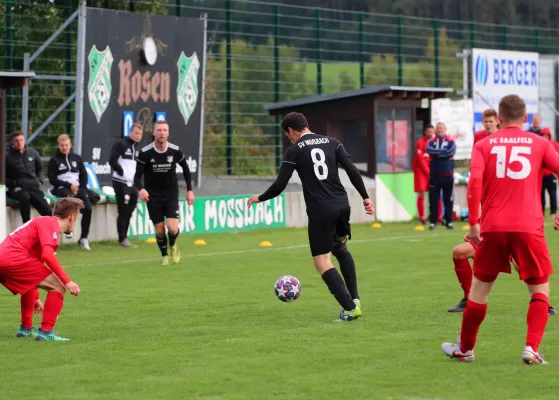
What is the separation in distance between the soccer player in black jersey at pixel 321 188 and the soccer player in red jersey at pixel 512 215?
8.84ft

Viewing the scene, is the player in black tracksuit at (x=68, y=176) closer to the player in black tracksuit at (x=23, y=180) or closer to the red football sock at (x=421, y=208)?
the player in black tracksuit at (x=23, y=180)

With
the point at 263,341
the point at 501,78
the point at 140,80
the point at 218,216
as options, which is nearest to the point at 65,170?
the point at 140,80

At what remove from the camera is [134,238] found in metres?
21.2

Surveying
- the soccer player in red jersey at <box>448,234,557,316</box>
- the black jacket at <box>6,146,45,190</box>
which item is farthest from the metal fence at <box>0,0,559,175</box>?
the soccer player in red jersey at <box>448,234,557,316</box>

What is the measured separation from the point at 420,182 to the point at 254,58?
192 inches

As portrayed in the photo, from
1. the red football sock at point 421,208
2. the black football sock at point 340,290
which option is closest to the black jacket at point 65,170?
the red football sock at point 421,208

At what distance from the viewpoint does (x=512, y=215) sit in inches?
304

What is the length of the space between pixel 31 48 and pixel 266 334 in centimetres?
1413

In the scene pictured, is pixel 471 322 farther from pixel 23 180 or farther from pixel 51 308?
pixel 23 180

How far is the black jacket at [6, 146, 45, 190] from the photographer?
18453 mm

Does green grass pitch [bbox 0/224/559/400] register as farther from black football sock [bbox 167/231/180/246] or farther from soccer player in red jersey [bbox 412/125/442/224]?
soccer player in red jersey [bbox 412/125/442/224]

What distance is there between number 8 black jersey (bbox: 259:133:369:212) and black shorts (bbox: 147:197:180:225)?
6.28 m

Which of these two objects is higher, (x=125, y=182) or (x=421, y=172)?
(x=421, y=172)

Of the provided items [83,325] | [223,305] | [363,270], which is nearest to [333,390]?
[83,325]
